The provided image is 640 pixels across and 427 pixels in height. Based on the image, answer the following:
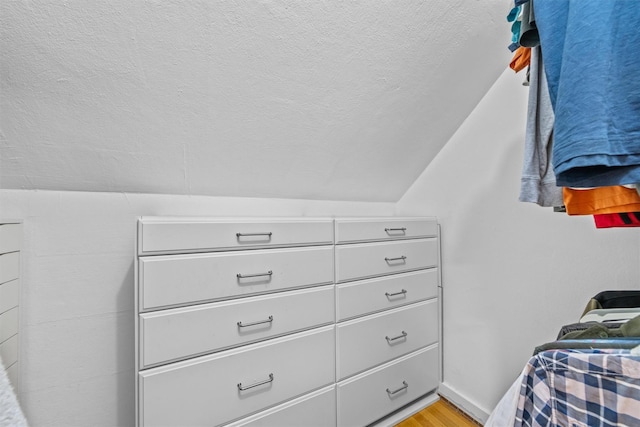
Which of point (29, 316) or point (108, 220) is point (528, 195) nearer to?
point (108, 220)

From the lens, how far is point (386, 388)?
149cm

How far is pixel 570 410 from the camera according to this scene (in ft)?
1.52

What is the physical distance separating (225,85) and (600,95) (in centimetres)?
104

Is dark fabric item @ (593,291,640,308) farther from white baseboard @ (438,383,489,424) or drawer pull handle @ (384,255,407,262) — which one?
white baseboard @ (438,383,489,424)

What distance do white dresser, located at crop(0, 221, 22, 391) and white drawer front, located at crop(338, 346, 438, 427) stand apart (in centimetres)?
125

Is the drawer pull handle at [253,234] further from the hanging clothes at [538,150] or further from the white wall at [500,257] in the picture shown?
the white wall at [500,257]

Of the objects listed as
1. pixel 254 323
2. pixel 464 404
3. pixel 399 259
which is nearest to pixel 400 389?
pixel 464 404

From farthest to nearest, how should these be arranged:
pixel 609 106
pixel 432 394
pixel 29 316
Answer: pixel 432 394 → pixel 29 316 → pixel 609 106

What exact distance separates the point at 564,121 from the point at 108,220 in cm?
Answer: 153

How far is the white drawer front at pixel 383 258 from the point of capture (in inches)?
53.9

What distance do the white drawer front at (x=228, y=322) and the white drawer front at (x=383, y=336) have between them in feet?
0.52

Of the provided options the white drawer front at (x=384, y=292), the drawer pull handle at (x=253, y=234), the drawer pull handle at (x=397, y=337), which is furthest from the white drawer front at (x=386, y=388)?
the drawer pull handle at (x=253, y=234)

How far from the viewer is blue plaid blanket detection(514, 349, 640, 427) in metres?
0.42

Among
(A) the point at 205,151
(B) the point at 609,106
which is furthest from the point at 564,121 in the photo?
(A) the point at 205,151
